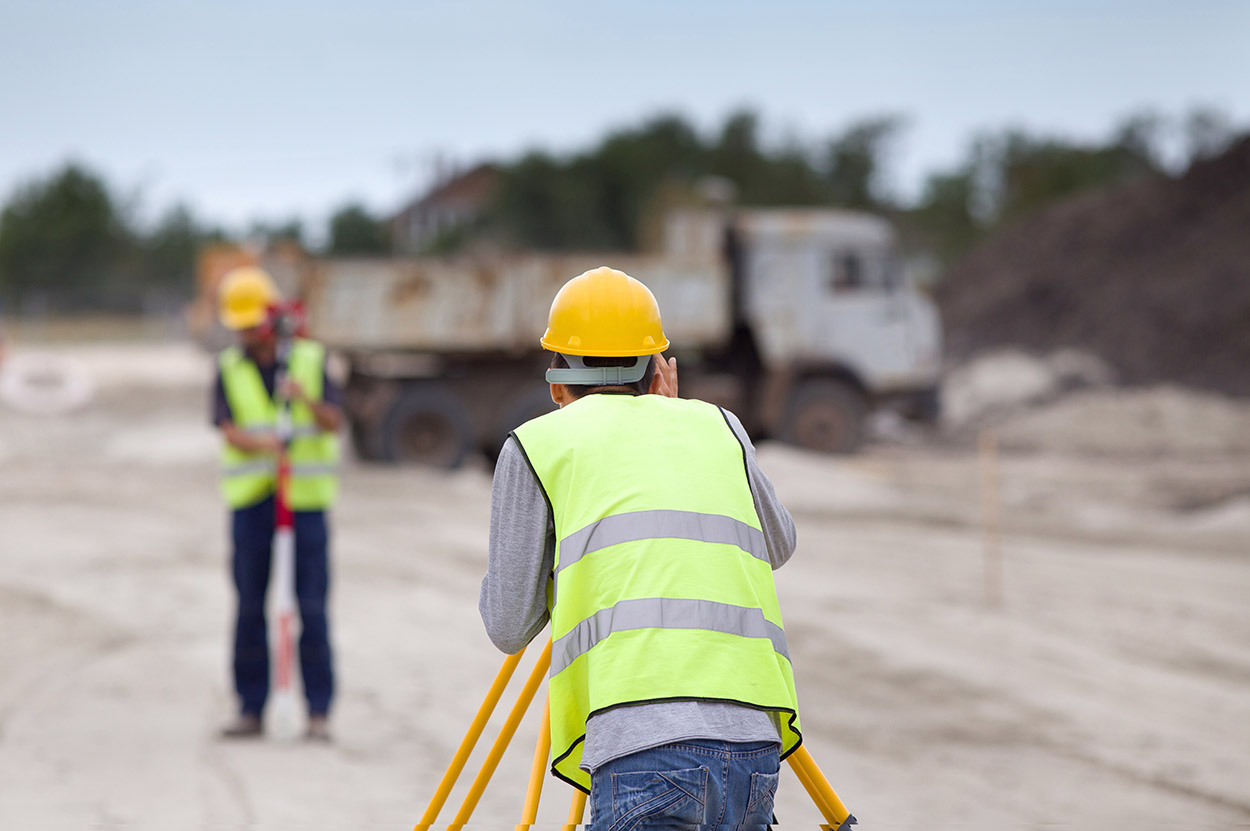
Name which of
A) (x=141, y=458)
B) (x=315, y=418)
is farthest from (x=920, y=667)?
(x=141, y=458)

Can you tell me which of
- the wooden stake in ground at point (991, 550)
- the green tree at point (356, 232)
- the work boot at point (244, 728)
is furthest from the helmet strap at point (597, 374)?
the green tree at point (356, 232)

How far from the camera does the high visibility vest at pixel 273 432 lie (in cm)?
548

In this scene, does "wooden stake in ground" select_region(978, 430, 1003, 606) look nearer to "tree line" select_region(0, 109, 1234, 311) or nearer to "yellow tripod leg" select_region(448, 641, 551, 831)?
"yellow tripod leg" select_region(448, 641, 551, 831)

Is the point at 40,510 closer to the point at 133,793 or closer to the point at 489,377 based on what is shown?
the point at 489,377

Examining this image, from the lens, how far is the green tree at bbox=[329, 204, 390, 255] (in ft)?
141

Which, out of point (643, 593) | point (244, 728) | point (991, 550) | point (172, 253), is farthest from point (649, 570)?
point (172, 253)

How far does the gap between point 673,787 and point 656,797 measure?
0.11 feet

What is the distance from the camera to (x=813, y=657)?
734 centimetres

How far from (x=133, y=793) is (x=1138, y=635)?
19.7 feet

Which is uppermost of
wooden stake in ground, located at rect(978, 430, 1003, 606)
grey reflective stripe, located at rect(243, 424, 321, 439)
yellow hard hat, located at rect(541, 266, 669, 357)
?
yellow hard hat, located at rect(541, 266, 669, 357)

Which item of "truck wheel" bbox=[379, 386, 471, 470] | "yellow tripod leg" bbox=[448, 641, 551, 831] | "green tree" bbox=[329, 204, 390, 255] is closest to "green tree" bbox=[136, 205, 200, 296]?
"green tree" bbox=[329, 204, 390, 255]

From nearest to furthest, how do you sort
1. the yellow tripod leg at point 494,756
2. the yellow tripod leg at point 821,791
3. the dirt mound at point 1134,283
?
the yellow tripod leg at point 821,791 → the yellow tripod leg at point 494,756 → the dirt mound at point 1134,283

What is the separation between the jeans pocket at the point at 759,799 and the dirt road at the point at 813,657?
8.33 ft

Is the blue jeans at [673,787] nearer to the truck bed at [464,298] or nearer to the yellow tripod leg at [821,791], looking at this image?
the yellow tripod leg at [821,791]
